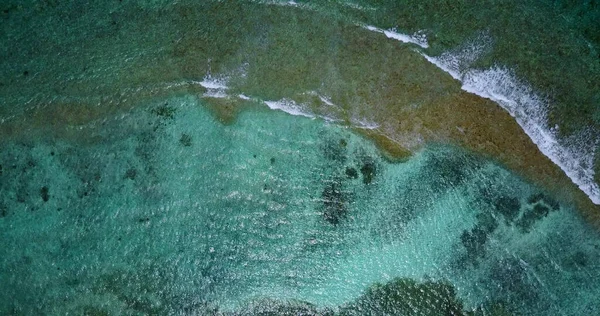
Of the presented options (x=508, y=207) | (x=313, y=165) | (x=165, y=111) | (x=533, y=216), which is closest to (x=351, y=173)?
(x=313, y=165)

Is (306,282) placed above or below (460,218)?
below

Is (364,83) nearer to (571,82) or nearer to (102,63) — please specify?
(571,82)

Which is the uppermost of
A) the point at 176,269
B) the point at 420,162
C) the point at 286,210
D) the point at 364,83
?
the point at 364,83

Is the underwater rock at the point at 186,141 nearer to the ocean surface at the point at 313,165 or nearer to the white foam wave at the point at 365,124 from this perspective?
the ocean surface at the point at 313,165

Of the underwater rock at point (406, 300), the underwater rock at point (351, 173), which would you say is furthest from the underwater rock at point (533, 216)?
the underwater rock at point (351, 173)

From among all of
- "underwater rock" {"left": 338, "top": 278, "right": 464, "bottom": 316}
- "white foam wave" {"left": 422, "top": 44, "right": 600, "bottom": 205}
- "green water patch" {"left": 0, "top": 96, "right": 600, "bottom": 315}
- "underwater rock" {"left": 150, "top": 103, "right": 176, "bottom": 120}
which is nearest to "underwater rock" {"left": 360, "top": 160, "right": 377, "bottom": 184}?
"green water patch" {"left": 0, "top": 96, "right": 600, "bottom": 315}

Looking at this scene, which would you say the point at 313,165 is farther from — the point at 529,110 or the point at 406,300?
the point at 529,110

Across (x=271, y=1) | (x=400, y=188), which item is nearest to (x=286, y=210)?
(x=400, y=188)
